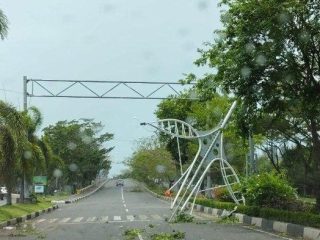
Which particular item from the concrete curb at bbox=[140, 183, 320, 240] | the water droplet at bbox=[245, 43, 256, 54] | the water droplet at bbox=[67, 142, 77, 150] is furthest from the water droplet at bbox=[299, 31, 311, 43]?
the water droplet at bbox=[67, 142, 77, 150]

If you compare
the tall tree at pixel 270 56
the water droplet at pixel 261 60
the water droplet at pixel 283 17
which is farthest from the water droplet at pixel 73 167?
the water droplet at pixel 283 17

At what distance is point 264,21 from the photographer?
57.5ft

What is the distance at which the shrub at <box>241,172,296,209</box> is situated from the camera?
23.2 metres

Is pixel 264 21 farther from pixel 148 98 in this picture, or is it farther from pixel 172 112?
pixel 172 112

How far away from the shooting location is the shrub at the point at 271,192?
A: 2319cm

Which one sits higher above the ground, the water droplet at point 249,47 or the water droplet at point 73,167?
the water droplet at point 249,47

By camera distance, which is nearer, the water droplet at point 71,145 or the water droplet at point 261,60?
the water droplet at point 261,60

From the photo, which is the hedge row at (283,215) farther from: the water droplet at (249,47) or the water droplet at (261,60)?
the water droplet at (249,47)

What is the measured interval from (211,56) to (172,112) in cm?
3664

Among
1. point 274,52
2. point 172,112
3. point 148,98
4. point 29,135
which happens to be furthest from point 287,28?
point 172,112

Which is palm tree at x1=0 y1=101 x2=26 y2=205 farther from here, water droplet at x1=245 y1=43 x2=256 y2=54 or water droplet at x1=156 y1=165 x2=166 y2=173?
water droplet at x1=156 y1=165 x2=166 y2=173

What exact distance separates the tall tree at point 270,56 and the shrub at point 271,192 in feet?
11.6

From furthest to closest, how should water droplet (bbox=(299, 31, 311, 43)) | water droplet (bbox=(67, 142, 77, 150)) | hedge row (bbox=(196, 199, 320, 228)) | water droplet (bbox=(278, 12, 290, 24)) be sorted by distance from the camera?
water droplet (bbox=(67, 142, 77, 150)) → water droplet (bbox=(299, 31, 311, 43)) → water droplet (bbox=(278, 12, 290, 24)) → hedge row (bbox=(196, 199, 320, 228))

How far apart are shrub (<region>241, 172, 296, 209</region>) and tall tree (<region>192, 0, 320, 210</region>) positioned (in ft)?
11.6
